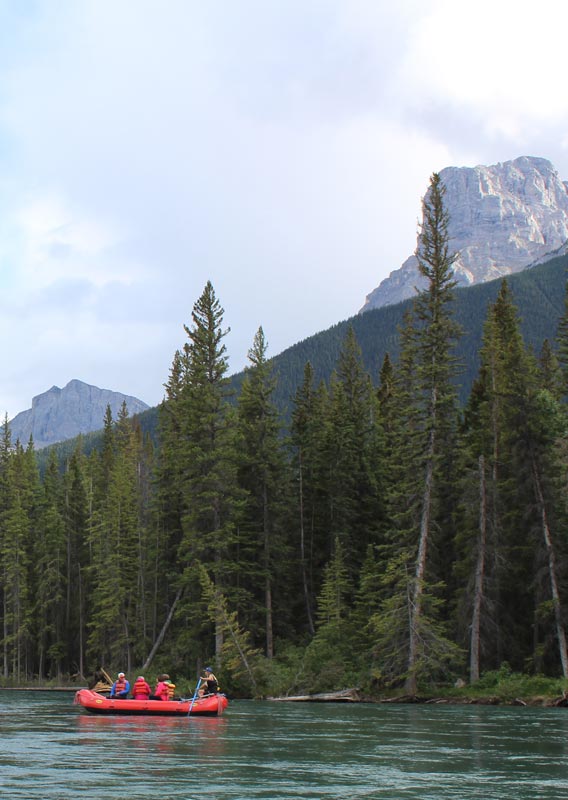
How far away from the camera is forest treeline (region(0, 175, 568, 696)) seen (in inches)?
1970

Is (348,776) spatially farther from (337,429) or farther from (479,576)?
(337,429)

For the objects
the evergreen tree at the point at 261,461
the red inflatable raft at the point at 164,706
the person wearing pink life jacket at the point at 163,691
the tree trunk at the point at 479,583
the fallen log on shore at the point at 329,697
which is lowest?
the fallen log on shore at the point at 329,697

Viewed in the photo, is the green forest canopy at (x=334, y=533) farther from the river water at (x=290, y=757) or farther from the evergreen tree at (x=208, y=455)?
the river water at (x=290, y=757)

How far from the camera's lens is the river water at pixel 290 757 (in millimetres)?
19312

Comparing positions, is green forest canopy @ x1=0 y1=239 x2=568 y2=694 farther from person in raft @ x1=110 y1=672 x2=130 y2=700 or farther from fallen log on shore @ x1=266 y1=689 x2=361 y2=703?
person in raft @ x1=110 y1=672 x2=130 y2=700

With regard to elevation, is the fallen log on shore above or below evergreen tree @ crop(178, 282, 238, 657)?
below

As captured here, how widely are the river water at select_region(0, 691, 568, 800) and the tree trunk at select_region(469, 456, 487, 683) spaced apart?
9306mm

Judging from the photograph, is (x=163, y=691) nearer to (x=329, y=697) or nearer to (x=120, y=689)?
(x=120, y=689)

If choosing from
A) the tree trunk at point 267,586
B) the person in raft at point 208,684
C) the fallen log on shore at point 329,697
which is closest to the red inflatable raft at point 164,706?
the person in raft at point 208,684

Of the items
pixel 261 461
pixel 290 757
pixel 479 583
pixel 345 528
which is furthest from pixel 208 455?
pixel 290 757

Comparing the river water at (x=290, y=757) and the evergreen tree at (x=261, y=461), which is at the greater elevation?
the evergreen tree at (x=261, y=461)

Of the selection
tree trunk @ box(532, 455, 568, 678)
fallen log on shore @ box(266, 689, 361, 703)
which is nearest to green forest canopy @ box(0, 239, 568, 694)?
tree trunk @ box(532, 455, 568, 678)

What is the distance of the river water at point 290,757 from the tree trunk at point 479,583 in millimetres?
9306

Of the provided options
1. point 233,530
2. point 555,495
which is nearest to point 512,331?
point 555,495
